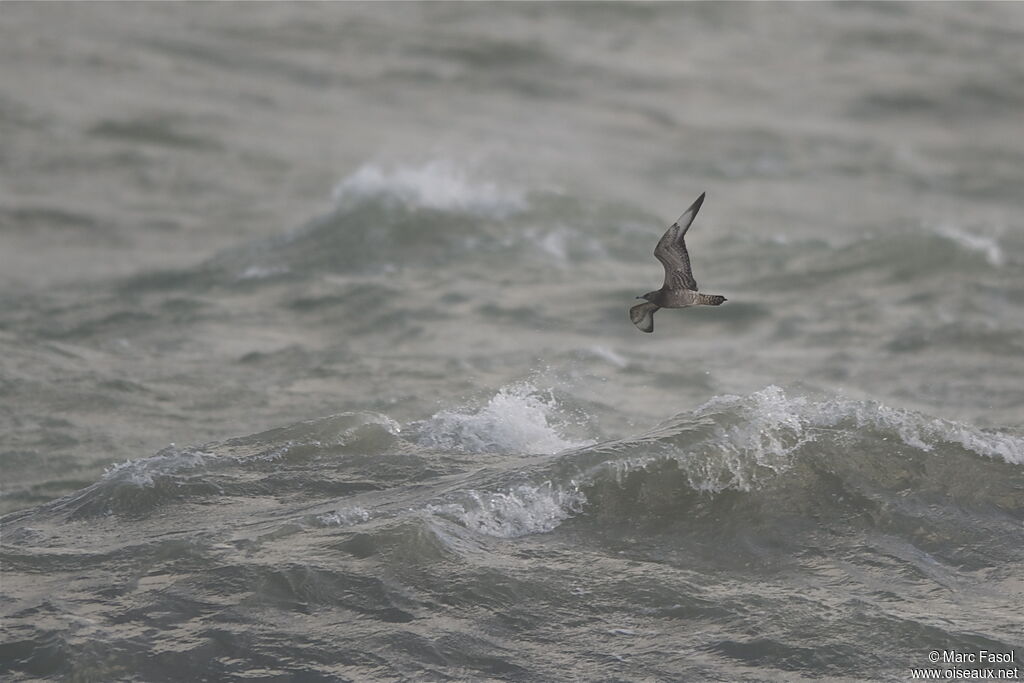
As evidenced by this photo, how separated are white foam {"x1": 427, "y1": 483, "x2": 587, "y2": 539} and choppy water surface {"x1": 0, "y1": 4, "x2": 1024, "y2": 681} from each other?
0.02 m

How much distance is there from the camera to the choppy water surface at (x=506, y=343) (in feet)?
20.0

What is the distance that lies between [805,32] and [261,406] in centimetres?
1545

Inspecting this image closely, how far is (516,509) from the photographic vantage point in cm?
683

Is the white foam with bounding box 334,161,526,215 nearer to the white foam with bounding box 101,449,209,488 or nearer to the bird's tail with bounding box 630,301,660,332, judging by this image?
the white foam with bounding box 101,449,209,488

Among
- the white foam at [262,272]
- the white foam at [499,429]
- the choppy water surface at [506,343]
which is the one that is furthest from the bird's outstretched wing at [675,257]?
the white foam at [262,272]

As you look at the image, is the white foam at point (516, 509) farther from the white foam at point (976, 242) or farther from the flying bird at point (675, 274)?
the white foam at point (976, 242)

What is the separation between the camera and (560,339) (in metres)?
12.1

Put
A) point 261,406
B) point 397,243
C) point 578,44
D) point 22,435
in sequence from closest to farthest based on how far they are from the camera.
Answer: point 22,435, point 261,406, point 397,243, point 578,44

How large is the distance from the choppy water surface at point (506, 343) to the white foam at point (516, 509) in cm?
2

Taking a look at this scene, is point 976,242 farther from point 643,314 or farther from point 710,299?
point 710,299

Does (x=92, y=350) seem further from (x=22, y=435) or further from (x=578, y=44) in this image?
(x=578, y=44)

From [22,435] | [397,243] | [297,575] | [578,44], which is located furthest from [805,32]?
[297,575]

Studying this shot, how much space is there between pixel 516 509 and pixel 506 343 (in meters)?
5.19

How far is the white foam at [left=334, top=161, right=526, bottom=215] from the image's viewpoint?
15.3 metres
